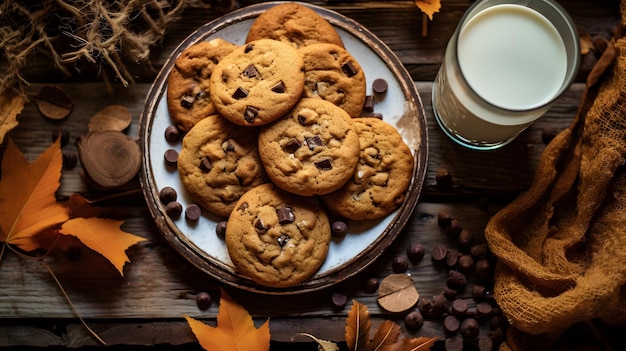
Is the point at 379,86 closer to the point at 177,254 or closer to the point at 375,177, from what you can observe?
the point at 375,177

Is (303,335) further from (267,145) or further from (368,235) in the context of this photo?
(267,145)

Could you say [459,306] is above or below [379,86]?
below

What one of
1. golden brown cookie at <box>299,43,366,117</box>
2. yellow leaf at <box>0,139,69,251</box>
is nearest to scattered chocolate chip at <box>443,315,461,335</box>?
golden brown cookie at <box>299,43,366,117</box>

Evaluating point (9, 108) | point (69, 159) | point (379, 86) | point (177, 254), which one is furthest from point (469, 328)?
point (9, 108)

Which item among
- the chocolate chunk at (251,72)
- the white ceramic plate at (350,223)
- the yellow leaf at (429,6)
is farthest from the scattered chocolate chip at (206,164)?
the yellow leaf at (429,6)

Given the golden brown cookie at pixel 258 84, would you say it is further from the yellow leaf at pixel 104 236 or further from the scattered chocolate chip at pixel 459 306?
the scattered chocolate chip at pixel 459 306

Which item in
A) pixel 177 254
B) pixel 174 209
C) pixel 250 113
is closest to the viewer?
pixel 250 113

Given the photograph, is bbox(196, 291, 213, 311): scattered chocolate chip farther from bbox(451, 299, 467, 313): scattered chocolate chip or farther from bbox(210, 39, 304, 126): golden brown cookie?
bbox(451, 299, 467, 313): scattered chocolate chip
